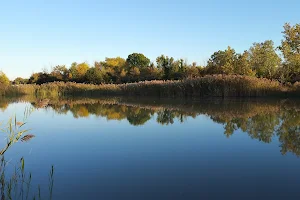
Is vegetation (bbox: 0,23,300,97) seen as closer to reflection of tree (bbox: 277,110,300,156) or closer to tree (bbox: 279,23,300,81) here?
tree (bbox: 279,23,300,81)

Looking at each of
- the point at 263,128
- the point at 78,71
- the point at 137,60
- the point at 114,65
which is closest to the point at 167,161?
the point at 263,128

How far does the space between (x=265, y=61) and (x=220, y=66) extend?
4.53 metres

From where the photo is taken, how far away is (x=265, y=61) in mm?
25031

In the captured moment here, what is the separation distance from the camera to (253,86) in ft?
48.7

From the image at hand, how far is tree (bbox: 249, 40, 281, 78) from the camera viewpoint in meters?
24.8

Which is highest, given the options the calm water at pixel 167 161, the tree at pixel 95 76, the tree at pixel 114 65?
the tree at pixel 114 65

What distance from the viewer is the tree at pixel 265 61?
24844mm

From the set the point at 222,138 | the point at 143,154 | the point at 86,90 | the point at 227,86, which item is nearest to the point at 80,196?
the point at 143,154

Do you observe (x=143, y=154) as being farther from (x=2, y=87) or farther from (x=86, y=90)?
(x=2, y=87)

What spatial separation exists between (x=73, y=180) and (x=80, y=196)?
42cm

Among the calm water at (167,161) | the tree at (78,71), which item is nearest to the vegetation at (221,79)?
the tree at (78,71)

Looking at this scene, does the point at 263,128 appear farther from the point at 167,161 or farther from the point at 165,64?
the point at 165,64

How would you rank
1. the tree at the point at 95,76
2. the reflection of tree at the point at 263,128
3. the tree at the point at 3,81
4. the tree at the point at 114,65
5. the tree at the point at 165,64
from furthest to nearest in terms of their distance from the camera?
the tree at the point at 114,65
the tree at the point at 95,76
the tree at the point at 165,64
the tree at the point at 3,81
the reflection of tree at the point at 263,128

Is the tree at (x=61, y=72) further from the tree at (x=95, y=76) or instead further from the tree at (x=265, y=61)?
the tree at (x=265, y=61)
